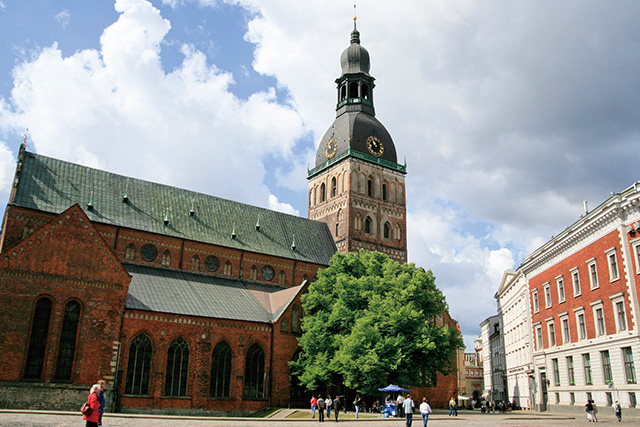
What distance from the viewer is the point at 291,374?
38.6m

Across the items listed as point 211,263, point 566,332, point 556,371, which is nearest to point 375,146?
point 211,263

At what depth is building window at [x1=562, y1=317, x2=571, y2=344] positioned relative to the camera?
127 feet

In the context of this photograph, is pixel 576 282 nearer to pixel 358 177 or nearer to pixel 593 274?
pixel 593 274

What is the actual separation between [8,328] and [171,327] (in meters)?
9.17

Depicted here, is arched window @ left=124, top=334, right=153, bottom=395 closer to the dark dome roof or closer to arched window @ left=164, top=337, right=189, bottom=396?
arched window @ left=164, top=337, right=189, bottom=396

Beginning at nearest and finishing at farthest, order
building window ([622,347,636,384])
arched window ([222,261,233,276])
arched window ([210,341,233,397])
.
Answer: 1. building window ([622,347,636,384])
2. arched window ([210,341,233,397])
3. arched window ([222,261,233,276])

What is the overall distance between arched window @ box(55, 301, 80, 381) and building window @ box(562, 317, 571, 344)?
32.6 m

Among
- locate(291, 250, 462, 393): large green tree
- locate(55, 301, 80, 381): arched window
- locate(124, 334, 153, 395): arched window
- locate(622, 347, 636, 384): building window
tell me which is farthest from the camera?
locate(291, 250, 462, 393): large green tree

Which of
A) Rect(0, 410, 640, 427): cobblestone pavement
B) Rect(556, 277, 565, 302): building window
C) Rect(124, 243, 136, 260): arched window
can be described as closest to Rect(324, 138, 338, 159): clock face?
→ Rect(124, 243, 136, 260): arched window

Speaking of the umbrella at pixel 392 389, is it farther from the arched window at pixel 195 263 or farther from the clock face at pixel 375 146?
the clock face at pixel 375 146

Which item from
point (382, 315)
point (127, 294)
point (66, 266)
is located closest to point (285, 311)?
point (382, 315)

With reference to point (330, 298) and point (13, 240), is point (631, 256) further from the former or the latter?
point (13, 240)

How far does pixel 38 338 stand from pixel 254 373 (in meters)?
13.8

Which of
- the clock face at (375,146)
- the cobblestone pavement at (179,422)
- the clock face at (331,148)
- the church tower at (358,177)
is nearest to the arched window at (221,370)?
the cobblestone pavement at (179,422)
